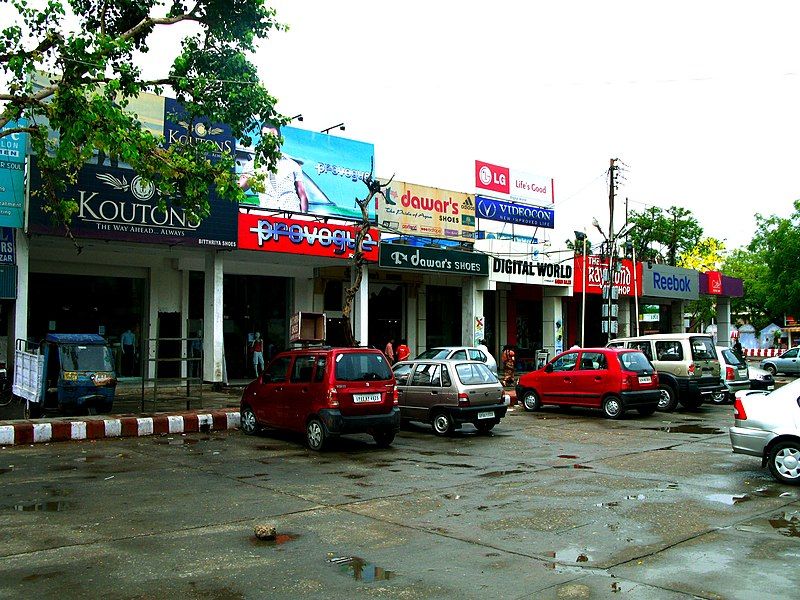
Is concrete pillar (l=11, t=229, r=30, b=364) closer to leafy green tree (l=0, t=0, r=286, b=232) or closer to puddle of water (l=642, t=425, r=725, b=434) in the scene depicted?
leafy green tree (l=0, t=0, r=286, b=232)

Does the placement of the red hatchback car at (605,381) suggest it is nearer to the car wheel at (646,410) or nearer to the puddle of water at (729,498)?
the car wheel at (646,410)

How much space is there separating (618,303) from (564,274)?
555 centimetres

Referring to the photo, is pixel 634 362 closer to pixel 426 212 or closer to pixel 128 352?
pixel 426 212

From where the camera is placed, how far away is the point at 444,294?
104 feet

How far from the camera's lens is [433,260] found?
25.8 metres

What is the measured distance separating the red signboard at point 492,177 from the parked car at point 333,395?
17833mm

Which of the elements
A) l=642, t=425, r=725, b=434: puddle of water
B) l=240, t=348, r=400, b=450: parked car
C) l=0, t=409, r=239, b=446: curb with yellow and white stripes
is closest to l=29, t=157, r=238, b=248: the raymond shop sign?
l=0, t=409, r=239, b=446: curb with yellow and white stripes

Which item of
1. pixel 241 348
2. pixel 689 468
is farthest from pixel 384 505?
pixel 241 348

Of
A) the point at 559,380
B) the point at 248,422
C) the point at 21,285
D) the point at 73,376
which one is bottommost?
the point at 248,422

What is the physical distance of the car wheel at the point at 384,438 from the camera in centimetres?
1280

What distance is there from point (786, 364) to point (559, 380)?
23318mm

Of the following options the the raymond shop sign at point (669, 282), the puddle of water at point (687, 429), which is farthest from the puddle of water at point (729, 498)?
the the raymond shop sign at point (669, 282)

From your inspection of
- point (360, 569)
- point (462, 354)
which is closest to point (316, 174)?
point (462, 354)

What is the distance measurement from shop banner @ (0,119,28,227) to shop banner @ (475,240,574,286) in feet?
A: 53.4
